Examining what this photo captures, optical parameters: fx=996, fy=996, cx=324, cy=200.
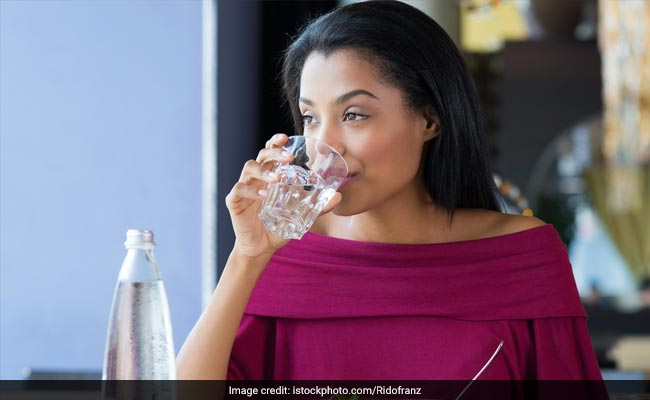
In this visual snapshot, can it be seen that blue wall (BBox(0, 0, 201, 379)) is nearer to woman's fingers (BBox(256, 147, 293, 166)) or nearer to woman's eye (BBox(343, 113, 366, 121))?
woman's eye (BBox(343, 113, 366, 121))

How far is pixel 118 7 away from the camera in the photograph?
3.25 m

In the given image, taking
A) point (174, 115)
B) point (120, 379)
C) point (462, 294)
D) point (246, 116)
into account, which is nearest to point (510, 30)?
point (246, 116)

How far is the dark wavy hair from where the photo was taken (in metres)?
1.79

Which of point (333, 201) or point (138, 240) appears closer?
point (138, 240)

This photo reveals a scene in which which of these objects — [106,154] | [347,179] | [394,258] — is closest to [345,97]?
[347,179]

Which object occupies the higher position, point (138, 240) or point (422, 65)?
point (422, 65)

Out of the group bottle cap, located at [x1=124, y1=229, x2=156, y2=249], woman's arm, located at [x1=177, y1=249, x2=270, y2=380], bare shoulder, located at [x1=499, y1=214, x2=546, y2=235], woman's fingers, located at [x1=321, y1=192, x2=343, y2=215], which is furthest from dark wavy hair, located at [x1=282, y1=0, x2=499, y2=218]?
bottle cap, located at [x1=124, y1=229, x2=156, y2=249]

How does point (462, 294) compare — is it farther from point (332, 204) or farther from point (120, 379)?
point (120, 379)

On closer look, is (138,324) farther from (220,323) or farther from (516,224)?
(516,224)

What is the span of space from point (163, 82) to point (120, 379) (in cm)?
229

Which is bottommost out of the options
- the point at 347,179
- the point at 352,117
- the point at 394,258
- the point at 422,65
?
the point at 394,258

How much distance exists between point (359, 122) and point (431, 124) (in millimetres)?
250

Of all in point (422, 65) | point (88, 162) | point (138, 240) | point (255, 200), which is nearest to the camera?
point (138, 240)

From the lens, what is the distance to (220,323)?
5.56ft
